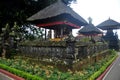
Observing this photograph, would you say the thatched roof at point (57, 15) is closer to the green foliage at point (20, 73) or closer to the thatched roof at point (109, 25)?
the green foliage at point (20, 73)

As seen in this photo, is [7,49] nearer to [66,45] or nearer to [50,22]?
[50,22]

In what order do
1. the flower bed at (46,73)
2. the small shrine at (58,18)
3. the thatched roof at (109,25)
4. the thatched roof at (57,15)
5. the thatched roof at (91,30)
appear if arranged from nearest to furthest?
the flower bed at (46,73) < the thatched roof at (57,15) < the small shrine at (58,18) < the thatched roof at (91,30) < the thatched roof at (109,25)

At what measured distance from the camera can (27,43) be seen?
20.2 m

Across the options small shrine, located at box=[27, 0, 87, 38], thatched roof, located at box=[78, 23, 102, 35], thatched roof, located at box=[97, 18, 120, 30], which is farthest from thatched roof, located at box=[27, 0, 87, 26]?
thatched roof, located at box=[97, 18, 120, 30]

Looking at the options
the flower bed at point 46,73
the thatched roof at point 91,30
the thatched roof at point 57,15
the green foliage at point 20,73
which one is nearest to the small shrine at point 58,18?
the thatched roof at point 57,15

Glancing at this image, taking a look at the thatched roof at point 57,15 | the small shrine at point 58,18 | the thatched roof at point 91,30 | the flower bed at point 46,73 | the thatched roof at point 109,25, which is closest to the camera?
the flower bed at point 46,73

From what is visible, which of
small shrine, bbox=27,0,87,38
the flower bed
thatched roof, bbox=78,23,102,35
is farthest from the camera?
thatched roof, bbox=78,23,102,35

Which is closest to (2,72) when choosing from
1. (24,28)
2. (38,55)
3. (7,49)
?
(38,55)

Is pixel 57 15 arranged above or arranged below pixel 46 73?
above

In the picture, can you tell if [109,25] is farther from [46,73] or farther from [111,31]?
[46,73]

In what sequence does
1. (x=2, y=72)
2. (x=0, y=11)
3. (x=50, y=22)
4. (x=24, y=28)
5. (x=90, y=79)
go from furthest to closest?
1. (x=24, y=28)
2. (x=0, y=11)
3. (x=50, y=22)
4. (x=2, y=72)
5. (x=90, y=79)

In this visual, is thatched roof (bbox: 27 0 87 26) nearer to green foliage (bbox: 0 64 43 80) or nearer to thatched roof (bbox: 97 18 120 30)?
green foliage (bbox: 0 64 43 80)

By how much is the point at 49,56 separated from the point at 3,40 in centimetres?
768

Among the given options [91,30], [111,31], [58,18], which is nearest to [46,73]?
[58,18]
